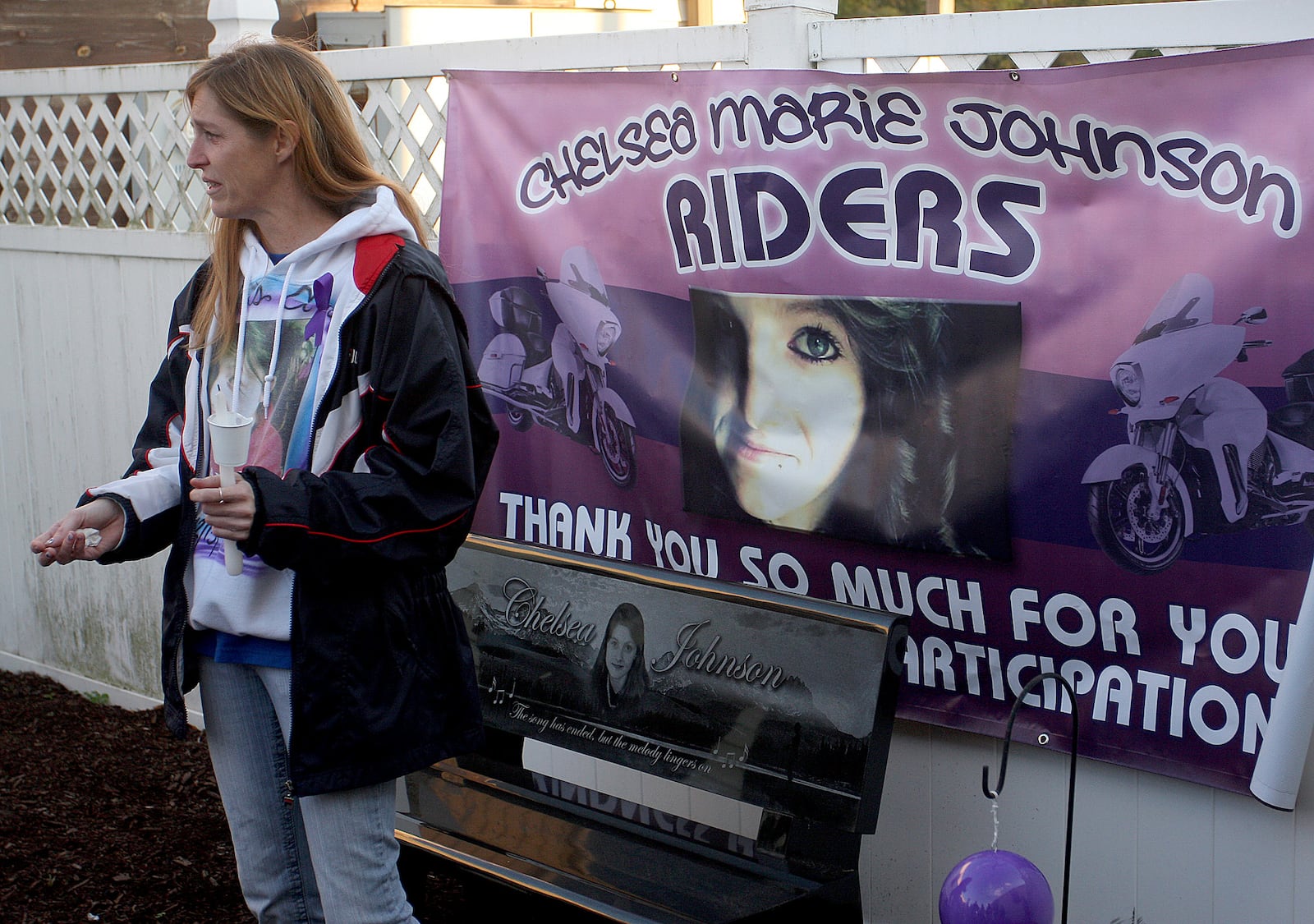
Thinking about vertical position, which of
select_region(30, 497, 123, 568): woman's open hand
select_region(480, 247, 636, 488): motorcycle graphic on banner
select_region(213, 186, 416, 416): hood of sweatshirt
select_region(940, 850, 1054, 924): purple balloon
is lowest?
select_region(940, 850, 1054, 924): purple balloon

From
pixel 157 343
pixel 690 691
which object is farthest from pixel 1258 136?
pixel 157 343

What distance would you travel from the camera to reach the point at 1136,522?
2537mm

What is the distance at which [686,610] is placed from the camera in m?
2.83

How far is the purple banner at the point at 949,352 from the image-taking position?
2.39m

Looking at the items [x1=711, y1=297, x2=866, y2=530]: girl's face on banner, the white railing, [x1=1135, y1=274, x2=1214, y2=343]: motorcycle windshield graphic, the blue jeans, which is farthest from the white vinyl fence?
the blue jeans

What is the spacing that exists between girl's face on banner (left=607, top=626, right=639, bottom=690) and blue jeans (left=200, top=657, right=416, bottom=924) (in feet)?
2.84

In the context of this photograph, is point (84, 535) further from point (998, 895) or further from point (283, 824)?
point (998, 895)

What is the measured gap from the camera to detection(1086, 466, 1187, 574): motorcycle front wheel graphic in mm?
2500

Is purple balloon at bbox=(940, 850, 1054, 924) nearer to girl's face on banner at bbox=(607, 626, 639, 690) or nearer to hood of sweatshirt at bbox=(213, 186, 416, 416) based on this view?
girl's face on banner at bbox=(607, 626, 639, 690)

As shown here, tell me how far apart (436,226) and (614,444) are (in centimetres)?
88

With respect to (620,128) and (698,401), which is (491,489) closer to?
(698,401)

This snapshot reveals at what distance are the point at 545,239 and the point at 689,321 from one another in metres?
0.44

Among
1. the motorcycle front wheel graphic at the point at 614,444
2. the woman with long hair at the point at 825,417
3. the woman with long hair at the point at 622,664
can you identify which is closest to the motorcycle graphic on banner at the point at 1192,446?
the woman with long hair at the point at 825,417

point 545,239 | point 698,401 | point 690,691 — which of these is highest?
point 545,239
